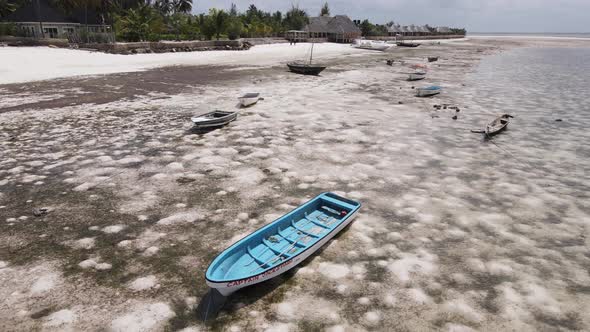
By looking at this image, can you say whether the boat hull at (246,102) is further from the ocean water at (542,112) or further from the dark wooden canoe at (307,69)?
the dark wooden canoe at (307,69)

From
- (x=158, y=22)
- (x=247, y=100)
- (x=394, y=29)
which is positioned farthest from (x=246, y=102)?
(x=394, y=29)

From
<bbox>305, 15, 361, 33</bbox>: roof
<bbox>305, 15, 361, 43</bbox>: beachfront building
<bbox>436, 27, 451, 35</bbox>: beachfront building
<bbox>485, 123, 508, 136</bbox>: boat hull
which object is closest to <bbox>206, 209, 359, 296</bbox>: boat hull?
<bbox>485, 123, 508, 136</bbox>: boat hull

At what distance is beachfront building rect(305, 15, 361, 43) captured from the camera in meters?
91.4

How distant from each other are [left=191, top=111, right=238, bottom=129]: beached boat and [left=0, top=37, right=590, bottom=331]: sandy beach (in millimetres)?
461

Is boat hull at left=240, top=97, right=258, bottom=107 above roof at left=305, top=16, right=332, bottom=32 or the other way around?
the other way around

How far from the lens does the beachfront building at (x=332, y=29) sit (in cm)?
9138

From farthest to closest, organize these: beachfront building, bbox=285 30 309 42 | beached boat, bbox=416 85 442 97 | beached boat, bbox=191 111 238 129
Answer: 1. beachfront building, bbox=285 30 309 42
2. beached boat, bbox=416 85 442 97
3. beached boat, bbox=191 111 238 129

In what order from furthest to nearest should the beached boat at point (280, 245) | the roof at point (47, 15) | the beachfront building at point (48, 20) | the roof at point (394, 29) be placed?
the roof at point (394, 29) → the roof at point (47, 15) → the beachfront building at point (48, 20) → the beached boat at point (280, 245)

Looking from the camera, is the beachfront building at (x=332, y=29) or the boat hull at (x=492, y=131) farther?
the beachfront building at (x=332, y=29)

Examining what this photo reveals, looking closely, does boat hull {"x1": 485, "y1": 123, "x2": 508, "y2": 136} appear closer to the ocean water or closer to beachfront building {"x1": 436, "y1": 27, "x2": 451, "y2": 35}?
the ocean water

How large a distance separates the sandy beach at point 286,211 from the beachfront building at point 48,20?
41466 millimetres

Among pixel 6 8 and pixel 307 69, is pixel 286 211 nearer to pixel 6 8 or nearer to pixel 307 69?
pixel 307 69

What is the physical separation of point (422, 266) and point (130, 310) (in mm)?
5330

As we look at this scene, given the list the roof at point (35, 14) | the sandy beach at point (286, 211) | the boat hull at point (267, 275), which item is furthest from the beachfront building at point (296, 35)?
the boat hull at point (267, 275)
